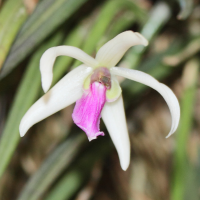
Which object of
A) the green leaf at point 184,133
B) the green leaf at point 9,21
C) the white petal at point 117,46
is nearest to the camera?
the white petal at point 117,46

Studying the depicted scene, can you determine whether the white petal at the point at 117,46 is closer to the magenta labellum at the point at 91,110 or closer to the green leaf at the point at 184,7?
the magenta labellum at the point at 91,110

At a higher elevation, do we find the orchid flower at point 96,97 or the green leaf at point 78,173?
the orchid flower at point 96,97

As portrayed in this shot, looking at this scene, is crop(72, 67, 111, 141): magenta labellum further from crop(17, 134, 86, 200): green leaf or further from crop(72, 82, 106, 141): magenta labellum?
crop(17, 134, 86, 200): green leaf

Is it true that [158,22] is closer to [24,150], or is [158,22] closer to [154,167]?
[154,167]

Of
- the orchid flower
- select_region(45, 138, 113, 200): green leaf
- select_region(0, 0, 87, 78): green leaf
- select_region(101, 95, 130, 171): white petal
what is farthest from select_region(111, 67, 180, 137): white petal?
select_region(45, 138, 113, 200): green leaf

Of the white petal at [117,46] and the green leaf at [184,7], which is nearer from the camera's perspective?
the white petal at [117,46]

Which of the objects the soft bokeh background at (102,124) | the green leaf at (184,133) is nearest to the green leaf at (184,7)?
the soft bokeh background at (102,124)

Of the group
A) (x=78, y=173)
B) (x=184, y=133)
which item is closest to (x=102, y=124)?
(x=78, y=173)
